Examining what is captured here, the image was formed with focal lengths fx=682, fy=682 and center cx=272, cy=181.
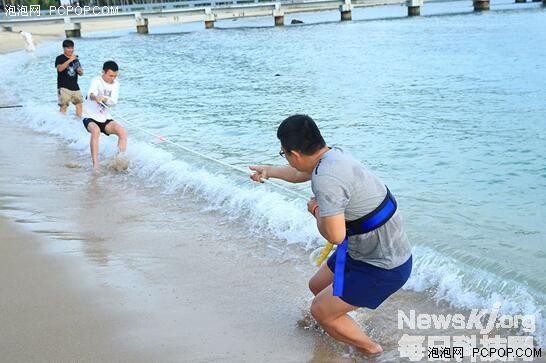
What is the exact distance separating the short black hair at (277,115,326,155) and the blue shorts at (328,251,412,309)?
69cm

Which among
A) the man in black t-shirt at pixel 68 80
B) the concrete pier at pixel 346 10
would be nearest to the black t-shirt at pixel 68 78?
the man in black t-shirt at pixel 68 80

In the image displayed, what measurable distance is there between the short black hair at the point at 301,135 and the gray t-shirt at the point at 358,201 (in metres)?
0.09

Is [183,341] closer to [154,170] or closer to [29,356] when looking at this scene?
[29,356]

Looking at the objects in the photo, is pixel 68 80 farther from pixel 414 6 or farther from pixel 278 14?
pixel 414 6

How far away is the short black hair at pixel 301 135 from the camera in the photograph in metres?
3.52

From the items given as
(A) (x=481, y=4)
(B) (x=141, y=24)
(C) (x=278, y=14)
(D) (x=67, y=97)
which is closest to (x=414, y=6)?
(A) (x=481, y=4)

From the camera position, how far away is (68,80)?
1384 centimetres

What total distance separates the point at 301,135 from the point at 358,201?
459 mm

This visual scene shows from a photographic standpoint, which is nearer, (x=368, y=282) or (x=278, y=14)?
(x=368, y=282)

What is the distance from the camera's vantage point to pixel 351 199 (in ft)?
11.7

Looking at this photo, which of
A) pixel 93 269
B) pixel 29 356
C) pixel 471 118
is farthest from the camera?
pixel 471 118

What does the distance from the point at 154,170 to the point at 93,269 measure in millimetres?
4055

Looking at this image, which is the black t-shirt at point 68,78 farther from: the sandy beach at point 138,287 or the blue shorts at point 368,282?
the blue shorts at point 368,282

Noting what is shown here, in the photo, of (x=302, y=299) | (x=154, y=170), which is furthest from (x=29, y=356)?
(x=154, y=170)
